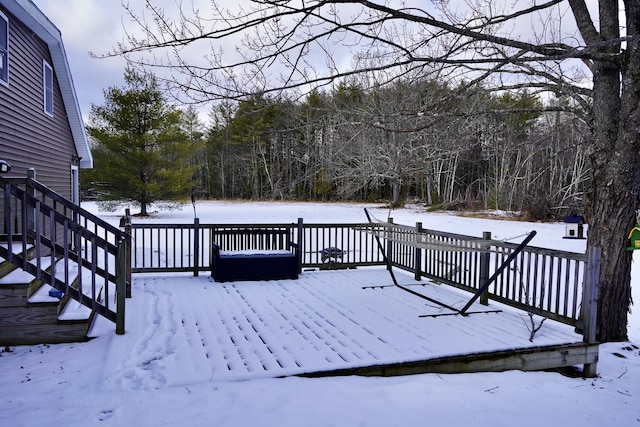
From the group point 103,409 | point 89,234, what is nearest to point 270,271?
point 89,234

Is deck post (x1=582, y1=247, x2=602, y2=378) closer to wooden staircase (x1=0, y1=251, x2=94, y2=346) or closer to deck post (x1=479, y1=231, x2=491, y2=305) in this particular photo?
deck post (x1=479, y1=231, x2=491, y2=305)

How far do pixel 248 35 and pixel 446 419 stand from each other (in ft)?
11.5

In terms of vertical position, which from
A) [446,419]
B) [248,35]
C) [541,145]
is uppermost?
[248,35]

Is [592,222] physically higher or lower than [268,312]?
higher

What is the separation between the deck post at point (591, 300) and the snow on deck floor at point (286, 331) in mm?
199

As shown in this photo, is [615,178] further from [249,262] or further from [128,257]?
[128,257]

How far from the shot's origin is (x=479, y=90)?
5.02m

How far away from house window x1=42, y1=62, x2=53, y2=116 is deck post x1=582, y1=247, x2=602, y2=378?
8.87 m

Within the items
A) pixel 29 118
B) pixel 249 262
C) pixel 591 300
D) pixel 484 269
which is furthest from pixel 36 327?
pixel 591 300

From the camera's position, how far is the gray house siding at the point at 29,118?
6.55 m

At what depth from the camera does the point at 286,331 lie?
447cm

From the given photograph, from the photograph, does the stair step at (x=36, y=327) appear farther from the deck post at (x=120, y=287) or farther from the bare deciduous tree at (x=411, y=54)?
the bare deciduous tree at (x=411, y=54)

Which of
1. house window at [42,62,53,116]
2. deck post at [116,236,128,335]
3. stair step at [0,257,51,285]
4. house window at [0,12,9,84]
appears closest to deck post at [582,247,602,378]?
deck post at [116,236,128,335]

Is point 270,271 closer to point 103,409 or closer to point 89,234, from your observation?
point 89,234
